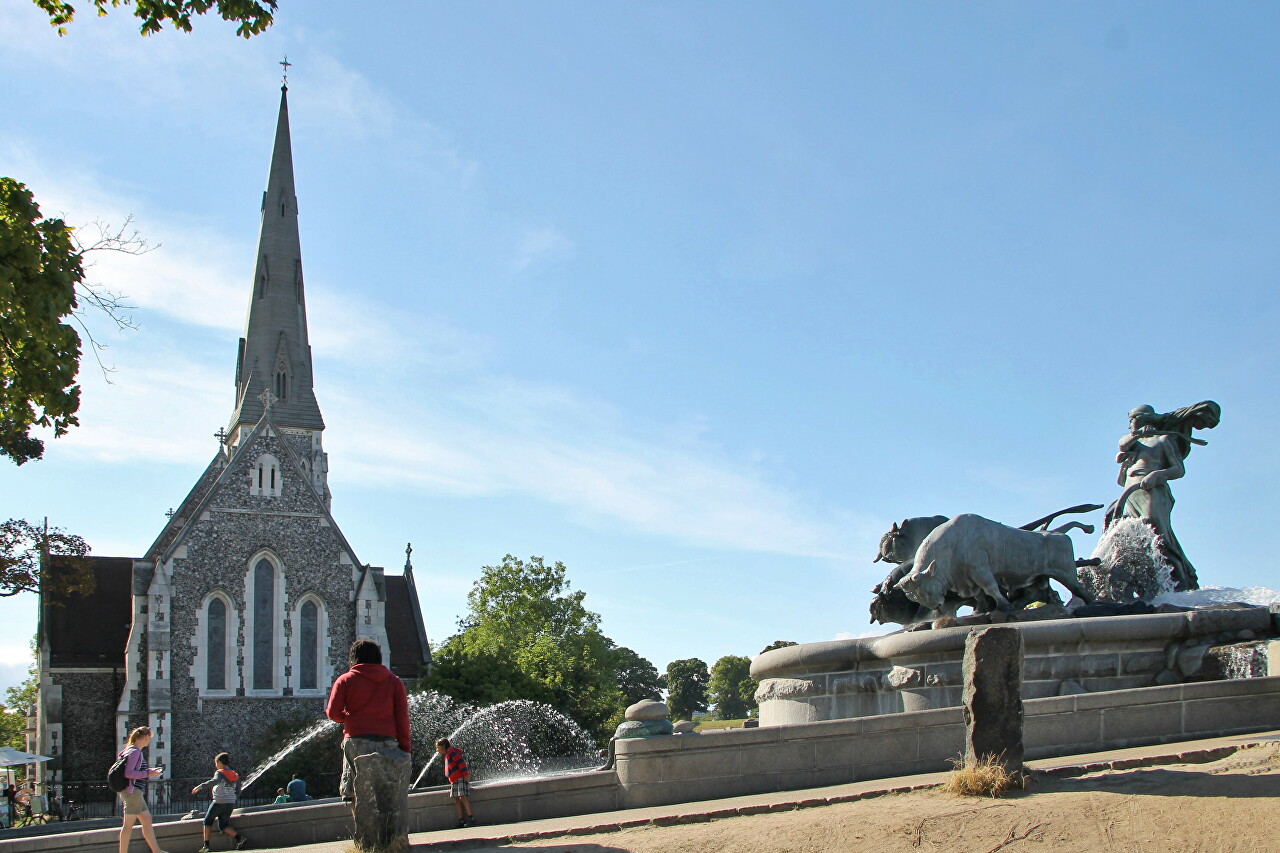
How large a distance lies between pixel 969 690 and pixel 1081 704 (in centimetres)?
243

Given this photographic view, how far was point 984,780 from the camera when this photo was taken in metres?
7.95

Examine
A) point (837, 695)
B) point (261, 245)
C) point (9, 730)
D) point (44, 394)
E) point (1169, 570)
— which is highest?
point (261, 245)

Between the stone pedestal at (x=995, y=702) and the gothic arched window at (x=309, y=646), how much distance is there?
40740 millimetres

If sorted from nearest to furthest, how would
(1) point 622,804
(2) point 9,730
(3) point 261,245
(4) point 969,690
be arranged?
(4) point 969,690 → (1) point 622,804 → (3) point 261,245 → (2) point 9,730

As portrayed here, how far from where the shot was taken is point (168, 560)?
→ 1756 inches

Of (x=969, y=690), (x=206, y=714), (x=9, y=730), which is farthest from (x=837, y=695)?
(x=9, y=730)

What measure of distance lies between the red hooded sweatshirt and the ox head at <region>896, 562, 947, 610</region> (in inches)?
271

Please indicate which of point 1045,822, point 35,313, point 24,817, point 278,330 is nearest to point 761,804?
point 1045,822

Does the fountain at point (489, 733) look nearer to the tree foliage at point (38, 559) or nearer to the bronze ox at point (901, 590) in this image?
the tree foliage at point (38, 559)

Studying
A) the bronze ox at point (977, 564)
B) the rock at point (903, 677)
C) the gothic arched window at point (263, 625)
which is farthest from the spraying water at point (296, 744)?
the rock at point (903, 677)

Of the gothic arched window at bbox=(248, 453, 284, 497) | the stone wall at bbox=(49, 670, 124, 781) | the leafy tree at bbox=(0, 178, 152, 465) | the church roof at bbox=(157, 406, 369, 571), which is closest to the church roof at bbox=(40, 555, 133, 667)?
the stone wall at bbox=(49, 670, 124, 781)

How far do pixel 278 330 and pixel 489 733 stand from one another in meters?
33.4

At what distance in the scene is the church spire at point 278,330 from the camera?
217 feet

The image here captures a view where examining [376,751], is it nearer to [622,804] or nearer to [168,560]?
[622,804]
